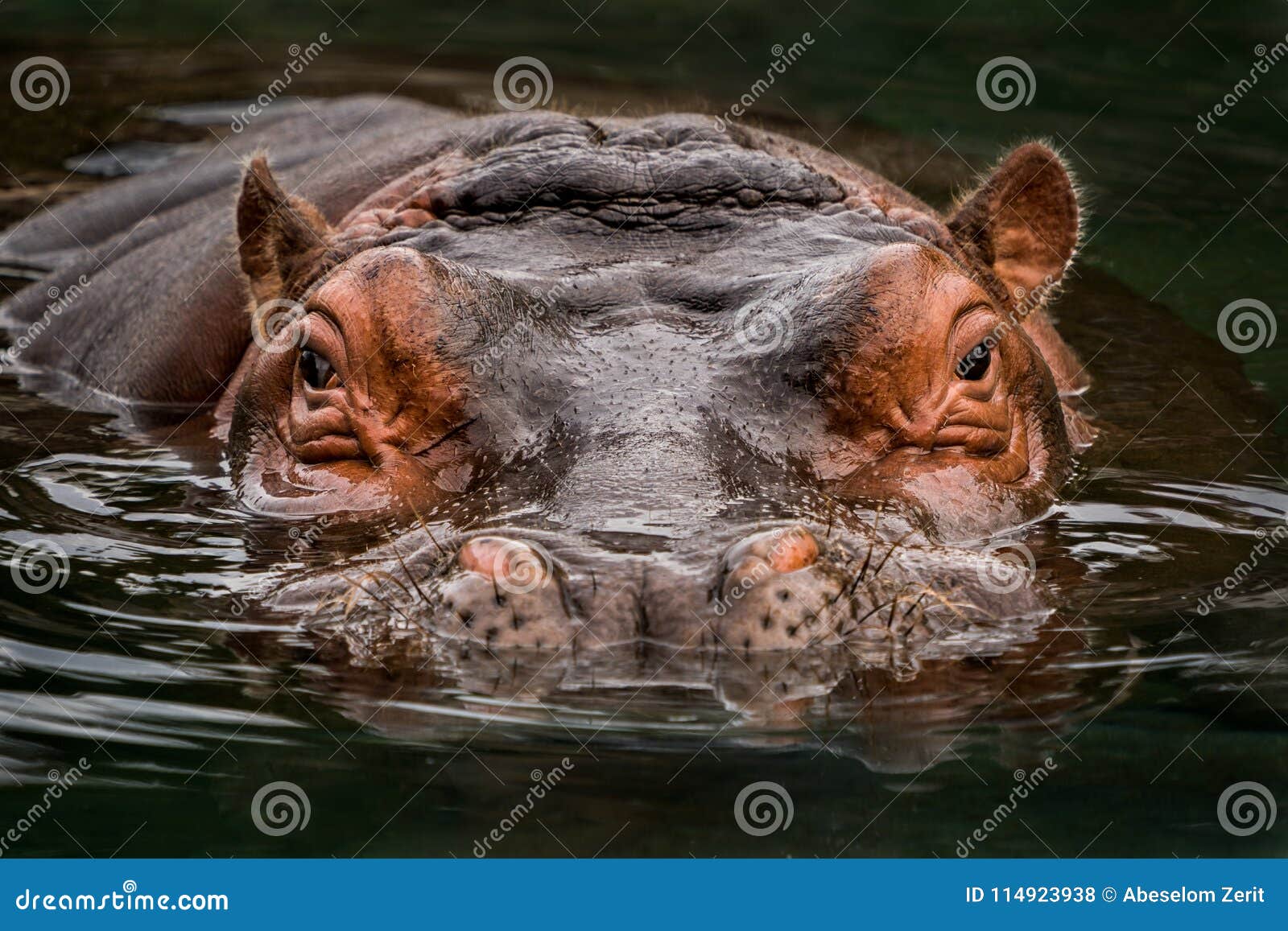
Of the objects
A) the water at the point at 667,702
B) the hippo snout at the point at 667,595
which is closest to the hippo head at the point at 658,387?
the hippo snout at the point at 667,595

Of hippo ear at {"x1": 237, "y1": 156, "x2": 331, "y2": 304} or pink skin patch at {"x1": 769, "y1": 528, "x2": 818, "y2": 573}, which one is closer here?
pink skin patch at {"x1": 769, "y1": 528, "x2": 818, "y2": 573}

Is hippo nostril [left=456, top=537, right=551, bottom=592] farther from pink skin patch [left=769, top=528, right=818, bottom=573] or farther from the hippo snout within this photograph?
pink skin patch [left=769, top=528, right=818, bottom=573]

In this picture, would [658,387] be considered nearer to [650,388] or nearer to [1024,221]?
[650,388]

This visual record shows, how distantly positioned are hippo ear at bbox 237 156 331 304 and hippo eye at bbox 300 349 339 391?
3.23 ft

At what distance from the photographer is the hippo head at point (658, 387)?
14.3ft

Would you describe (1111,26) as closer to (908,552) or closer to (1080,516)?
(1080,516)

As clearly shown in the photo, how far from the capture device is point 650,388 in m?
5.19

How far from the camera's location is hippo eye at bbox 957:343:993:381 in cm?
574

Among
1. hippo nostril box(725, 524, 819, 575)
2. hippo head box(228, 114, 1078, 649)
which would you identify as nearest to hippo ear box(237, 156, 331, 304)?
hippo head box(228, 114, 1078, 649)

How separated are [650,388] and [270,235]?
7.32 feet

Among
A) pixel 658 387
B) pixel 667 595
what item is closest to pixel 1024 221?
pixel 658 387

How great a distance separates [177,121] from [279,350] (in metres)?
6.92

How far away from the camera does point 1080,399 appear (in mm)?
7969

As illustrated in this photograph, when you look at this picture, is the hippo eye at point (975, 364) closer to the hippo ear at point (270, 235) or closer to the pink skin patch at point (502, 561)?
the pink skin patch at point (502, 561)
